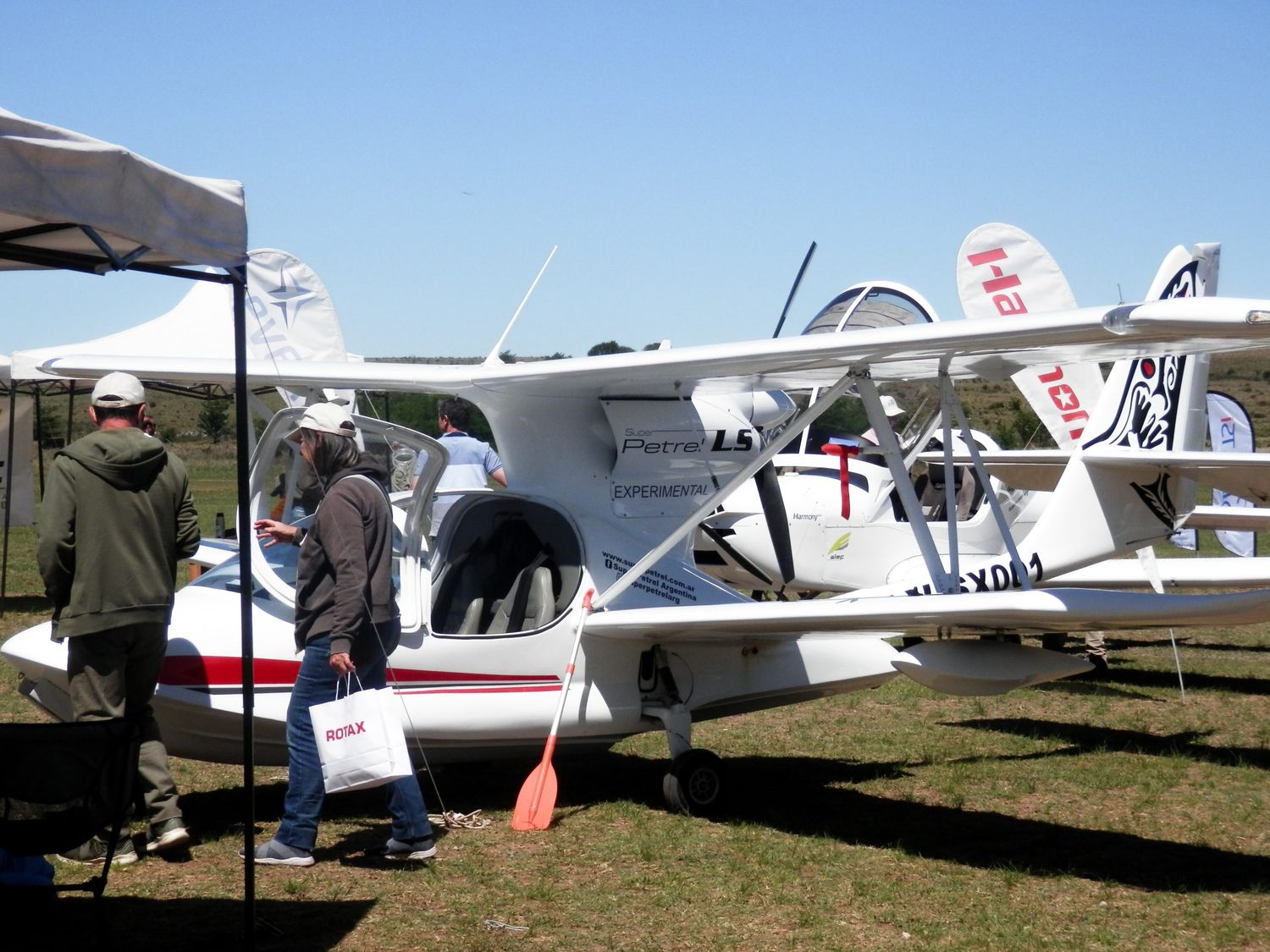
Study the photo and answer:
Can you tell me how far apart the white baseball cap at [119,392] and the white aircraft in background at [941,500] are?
5198mm

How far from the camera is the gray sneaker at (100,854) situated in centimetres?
583

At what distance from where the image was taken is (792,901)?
5793 millimetres

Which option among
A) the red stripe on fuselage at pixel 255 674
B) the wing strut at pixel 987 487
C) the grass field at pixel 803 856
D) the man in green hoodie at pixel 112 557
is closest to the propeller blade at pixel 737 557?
the grass field at pixel 803 856

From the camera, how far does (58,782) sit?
4.50 meters

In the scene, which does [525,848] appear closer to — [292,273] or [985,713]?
[985,713]

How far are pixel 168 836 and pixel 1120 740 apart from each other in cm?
663

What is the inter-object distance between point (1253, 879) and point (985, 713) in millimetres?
4473

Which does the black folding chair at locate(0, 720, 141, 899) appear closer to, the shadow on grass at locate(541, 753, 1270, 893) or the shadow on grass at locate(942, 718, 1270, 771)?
the shadow on grass at locate(541, 753, 1270, 893)

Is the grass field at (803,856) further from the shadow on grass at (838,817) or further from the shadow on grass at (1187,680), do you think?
the shadow on grass at (1187,680)

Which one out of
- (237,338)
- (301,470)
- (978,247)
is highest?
(978,247)

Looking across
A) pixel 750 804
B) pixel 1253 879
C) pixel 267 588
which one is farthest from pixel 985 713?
pixel 267 588

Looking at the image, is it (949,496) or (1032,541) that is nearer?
(949,496)

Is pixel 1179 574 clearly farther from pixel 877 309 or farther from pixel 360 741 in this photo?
pixel 360 741

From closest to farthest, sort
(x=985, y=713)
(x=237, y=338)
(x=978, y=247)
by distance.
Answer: (x=237, y=338) < (x=985, y=713) < (x=978, y=247)
